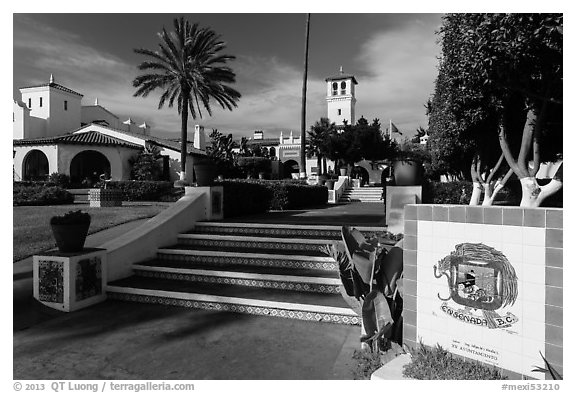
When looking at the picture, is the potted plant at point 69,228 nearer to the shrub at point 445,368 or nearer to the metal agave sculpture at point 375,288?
the metal agave sculpture at point 375,288

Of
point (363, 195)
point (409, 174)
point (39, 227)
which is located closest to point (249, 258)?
point (409, 174)

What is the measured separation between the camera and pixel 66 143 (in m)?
27.6

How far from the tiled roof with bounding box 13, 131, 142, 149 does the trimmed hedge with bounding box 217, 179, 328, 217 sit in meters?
20.6

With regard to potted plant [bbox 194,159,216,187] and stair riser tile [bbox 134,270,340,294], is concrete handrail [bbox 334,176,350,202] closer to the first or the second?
potted plant [bbox 194,159,216,187]

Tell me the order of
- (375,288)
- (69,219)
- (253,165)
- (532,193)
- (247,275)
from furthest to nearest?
(253,165) < (532,193) < (247,275) < (69,219) < (375,288)

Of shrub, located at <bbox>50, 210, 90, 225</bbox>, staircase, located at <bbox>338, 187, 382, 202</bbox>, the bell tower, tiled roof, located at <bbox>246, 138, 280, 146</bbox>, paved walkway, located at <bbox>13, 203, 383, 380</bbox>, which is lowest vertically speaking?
paved walkway, located at <bbox>13, 203, 383, 380</bbox>

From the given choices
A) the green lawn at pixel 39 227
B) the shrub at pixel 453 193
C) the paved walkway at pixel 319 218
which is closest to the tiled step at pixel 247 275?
the paved walkway at pixel 319 218

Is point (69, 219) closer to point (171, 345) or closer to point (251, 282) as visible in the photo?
point (171, 345)

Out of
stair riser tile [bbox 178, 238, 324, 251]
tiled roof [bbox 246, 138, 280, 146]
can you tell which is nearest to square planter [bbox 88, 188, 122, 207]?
stair riser tile [bbox 178, 238, 324, 251]

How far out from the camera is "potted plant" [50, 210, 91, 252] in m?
5.18

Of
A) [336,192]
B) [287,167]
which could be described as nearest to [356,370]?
[336,192]

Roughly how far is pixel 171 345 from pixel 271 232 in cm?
369

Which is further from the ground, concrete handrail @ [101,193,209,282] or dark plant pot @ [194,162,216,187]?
dark plant pot @ [194,162,216,187]

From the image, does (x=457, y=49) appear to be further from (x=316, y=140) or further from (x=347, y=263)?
(x=316, y=140)
